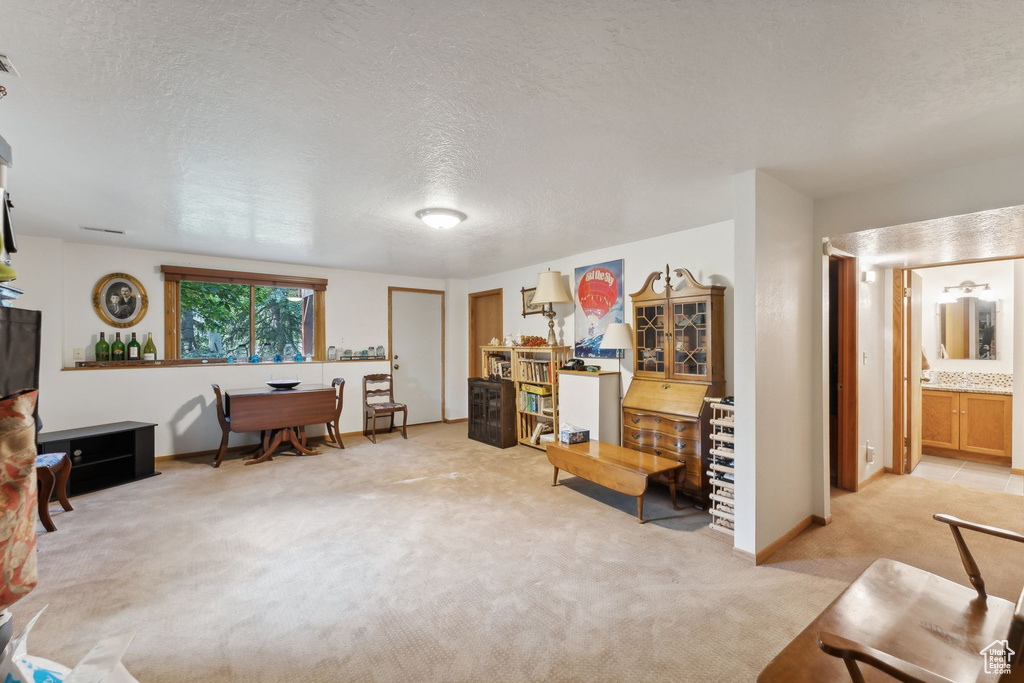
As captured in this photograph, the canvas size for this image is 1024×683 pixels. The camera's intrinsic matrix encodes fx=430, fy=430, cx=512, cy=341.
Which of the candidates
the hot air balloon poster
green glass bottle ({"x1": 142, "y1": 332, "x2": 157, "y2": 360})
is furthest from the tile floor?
green glass bottle ({"x1": 142, "y1": 332, "x2": 157, "y2": 360})

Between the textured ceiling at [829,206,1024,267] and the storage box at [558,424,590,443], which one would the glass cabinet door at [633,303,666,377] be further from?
the textured ceiling at [829,206,1024,267]

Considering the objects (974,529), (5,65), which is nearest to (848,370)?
(974,529)

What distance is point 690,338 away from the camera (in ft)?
11.7

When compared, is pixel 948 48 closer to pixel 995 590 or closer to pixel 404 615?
pixel 995 590

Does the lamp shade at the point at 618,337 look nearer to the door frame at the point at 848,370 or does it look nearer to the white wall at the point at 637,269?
the white wall at the point at 637,269

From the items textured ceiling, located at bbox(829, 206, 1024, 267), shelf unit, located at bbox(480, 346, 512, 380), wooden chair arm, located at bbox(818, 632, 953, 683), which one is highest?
textured ceiling, located at bbox(829, 206, 1024, 267)

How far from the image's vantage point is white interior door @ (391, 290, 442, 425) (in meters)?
6.28

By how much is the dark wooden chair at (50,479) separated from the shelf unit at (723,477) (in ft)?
14.4

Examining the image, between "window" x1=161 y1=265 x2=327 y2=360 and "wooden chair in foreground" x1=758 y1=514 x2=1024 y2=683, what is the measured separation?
220 inches

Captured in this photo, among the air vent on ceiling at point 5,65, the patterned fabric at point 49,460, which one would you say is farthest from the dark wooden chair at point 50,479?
the air vent on ceiling at point 5,65

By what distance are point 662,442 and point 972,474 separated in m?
3.12

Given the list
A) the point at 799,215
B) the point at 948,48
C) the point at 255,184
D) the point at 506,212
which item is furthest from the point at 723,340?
the point at 255,184

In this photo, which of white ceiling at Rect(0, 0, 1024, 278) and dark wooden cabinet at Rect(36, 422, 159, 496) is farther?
dark wooden cabinet at Rect(36, 422, 159, 496)

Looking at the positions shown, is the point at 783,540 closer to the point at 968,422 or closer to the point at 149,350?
the point at 968,422
